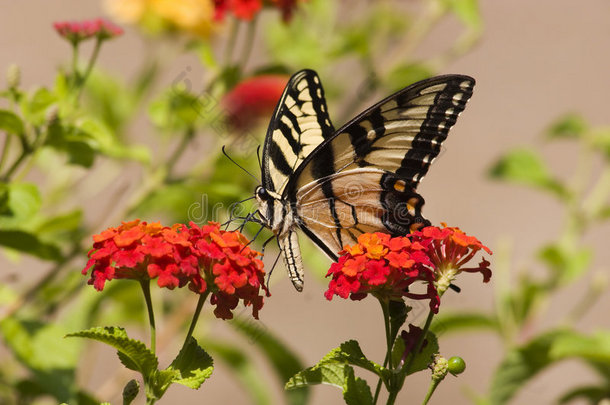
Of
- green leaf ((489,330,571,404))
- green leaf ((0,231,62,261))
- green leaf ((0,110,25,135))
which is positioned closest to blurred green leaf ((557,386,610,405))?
green leaf ((489,330,571,404))

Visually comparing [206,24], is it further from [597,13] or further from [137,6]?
[597,13]

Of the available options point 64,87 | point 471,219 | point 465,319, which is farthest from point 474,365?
point 64,87

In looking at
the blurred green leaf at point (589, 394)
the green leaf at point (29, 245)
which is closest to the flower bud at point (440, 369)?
the green leaf at point (29, 245)

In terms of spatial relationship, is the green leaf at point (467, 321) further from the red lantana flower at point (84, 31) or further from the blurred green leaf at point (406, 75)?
the red lantana flower at point (84, 31)

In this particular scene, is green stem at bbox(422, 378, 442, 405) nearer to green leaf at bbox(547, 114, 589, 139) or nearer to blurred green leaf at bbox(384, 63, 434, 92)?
blurred green leaf at bbox(384, 63, 434, 92)

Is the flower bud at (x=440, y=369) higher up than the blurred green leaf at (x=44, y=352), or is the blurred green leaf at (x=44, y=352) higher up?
the blurred green leaf at (x=44, y=352)

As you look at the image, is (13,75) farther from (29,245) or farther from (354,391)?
(354,391)
